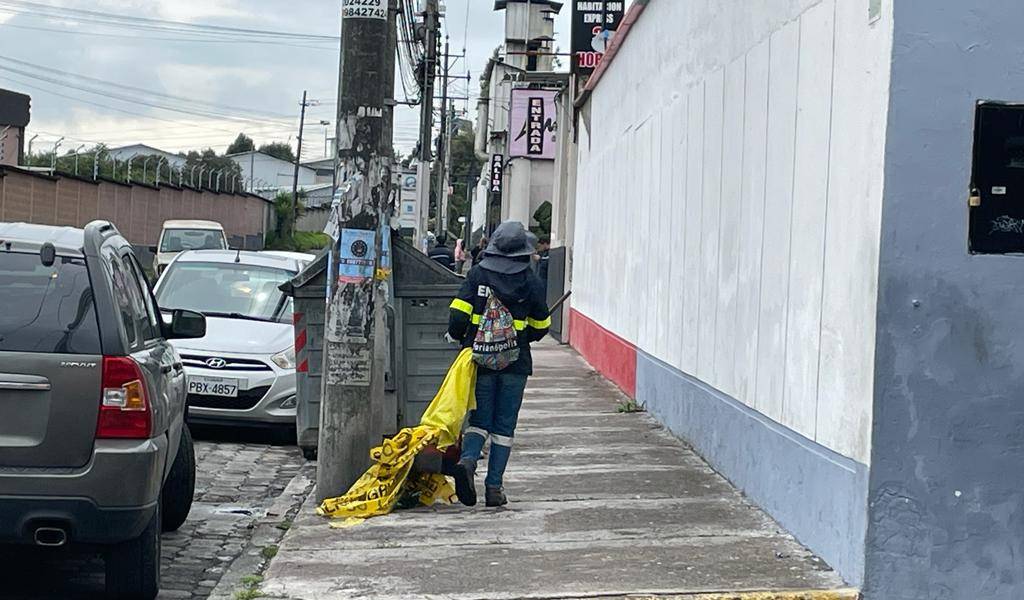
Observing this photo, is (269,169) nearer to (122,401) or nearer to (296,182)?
(296,182)

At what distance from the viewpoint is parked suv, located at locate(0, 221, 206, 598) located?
5371 millimetres

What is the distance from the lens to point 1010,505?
19.6 feet

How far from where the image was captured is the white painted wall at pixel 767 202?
20.1 ft

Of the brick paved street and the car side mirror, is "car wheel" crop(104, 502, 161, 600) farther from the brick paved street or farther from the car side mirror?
the car side mirror

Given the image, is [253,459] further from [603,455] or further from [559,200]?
[559,200]

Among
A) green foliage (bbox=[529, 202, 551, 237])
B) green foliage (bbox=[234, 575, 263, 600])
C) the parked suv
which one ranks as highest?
green foliage (bbox=[529, 202, 551, 237])

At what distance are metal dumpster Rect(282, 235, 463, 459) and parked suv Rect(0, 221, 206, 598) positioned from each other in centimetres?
344

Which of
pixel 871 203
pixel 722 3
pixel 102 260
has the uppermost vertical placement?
pixel 722 3

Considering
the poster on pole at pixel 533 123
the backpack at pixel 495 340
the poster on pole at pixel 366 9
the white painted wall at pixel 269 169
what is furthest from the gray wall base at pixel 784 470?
the white painted wall at pixel 269 169

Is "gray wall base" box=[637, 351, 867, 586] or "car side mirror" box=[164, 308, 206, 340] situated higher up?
"car side mirror" box=[164, 308, 206, 340]

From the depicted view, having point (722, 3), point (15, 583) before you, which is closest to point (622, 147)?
point (722, 3)

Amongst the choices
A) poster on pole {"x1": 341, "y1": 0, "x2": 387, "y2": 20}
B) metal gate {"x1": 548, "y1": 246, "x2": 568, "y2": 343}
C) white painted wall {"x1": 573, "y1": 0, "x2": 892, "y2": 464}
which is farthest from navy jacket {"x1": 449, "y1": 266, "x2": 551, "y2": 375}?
metal gate {"x1": 548, "y1": 246, "x2": 568, "y2": 343}

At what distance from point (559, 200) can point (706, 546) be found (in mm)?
18005

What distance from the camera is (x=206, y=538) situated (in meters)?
7.65
